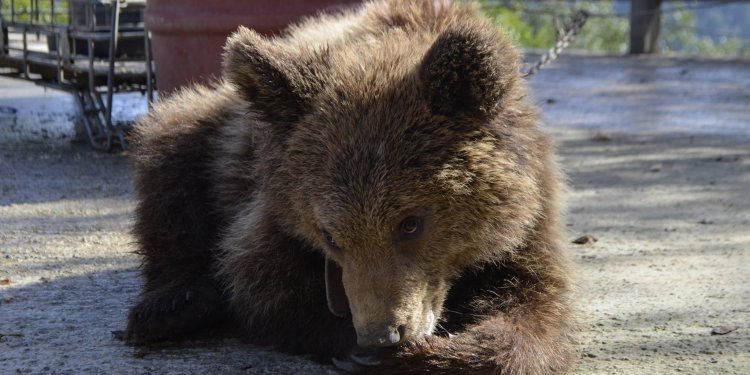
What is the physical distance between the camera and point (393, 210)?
3.11 m

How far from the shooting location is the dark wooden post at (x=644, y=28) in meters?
15.2

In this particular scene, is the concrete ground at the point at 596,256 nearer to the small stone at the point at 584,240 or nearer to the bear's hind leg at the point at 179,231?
the small stone at the point at 584,240

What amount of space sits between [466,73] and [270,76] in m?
0.69

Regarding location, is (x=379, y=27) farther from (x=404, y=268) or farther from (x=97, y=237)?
(x=97, y=237)

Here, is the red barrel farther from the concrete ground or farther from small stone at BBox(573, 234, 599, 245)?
small stone at BBox(573, 234, 599, 245)

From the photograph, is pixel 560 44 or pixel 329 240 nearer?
pixel 329 240

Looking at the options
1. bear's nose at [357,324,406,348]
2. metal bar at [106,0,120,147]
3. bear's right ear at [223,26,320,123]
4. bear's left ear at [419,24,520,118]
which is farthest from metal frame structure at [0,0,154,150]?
bear's nose at [357,324,406,348]

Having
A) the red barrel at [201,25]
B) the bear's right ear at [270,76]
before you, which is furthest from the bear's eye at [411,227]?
the red barrel at [201,25]

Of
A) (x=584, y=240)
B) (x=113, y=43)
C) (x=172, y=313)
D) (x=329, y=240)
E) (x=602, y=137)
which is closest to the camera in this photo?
(x=329, y=240)

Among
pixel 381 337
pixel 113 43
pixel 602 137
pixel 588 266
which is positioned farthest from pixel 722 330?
pixel 602 137

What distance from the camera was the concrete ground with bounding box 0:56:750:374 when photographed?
3736 millimetres

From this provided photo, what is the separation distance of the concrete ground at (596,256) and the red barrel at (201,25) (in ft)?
2.99

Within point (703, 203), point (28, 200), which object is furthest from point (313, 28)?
point (703, 203)

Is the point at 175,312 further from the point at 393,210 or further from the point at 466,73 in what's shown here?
the point at 466,73
